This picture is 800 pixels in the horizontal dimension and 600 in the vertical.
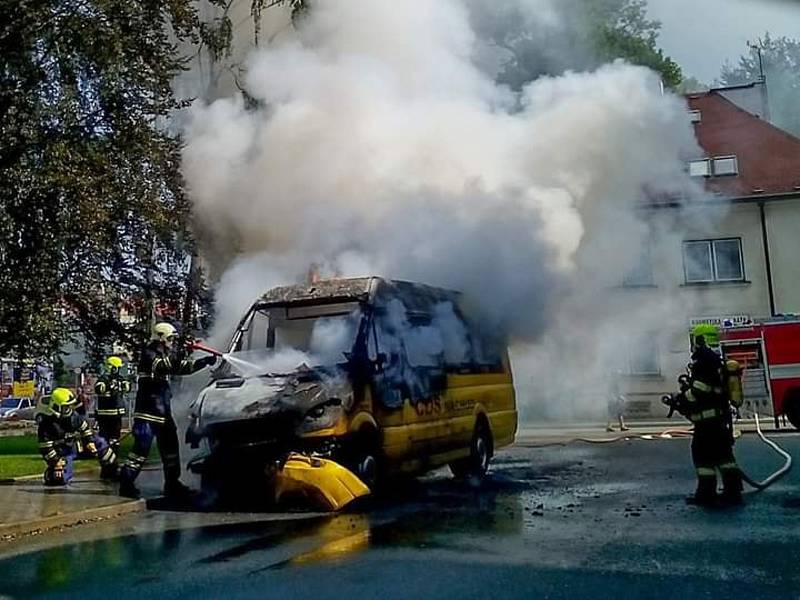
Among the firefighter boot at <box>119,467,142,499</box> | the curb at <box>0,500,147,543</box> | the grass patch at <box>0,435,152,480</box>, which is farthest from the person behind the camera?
the grass patch at <box>0,435,152,480</box>

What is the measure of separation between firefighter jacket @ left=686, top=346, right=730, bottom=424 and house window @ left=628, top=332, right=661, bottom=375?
11919 millimetres

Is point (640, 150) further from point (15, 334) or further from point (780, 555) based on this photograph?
point (15, 334)

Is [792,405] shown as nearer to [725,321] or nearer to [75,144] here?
[725,321]

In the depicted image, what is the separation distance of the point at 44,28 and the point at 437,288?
21.3ft

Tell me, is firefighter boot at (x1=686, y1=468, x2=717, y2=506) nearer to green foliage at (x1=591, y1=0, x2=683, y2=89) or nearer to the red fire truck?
green foliage at (x1=591, y1=0, x2=683, y2=89)

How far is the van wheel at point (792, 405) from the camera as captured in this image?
1755 centimetres

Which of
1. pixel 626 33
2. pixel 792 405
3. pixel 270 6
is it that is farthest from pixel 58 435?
pixel 792 405

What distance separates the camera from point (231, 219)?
1261 cm

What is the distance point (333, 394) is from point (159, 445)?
280 cm

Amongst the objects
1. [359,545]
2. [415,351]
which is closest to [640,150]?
[415,351]

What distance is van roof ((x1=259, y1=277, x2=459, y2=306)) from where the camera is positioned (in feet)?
31.4

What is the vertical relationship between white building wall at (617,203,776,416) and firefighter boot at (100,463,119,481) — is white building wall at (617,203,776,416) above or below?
above

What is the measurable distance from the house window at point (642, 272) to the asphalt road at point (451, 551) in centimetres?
566

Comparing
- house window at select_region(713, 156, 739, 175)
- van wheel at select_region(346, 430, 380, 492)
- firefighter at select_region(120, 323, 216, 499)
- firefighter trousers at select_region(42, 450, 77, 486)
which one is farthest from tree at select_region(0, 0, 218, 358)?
house window at select_region(713, 156, 739, 175)
